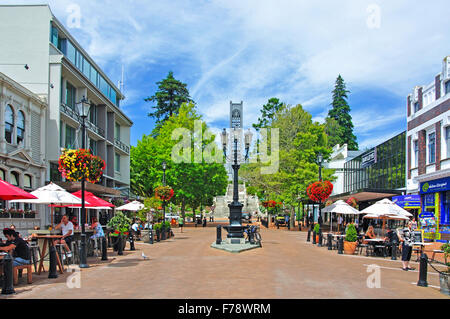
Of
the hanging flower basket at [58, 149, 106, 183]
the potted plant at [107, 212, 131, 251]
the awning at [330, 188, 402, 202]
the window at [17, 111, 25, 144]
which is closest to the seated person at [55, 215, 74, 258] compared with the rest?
Answer: the hanging flower basket at [58, 149, 106, 183]

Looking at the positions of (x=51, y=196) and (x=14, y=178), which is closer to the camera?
(x=51, y=196)

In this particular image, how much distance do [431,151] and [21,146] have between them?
949 inches

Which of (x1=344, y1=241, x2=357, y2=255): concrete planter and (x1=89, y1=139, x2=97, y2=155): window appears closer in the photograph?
(x1=344, y1=241, x2=357, y2=255): concrete planter

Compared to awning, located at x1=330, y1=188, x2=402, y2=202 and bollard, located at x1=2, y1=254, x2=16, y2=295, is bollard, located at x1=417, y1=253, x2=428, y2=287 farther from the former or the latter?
awning, located at x1=330, y1=188, x2=402, y2=202

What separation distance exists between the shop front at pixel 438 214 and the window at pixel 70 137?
23548 millimetres

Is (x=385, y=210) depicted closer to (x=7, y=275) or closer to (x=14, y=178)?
(x=7, y=275)

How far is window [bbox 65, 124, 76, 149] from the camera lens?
30438 millimetres

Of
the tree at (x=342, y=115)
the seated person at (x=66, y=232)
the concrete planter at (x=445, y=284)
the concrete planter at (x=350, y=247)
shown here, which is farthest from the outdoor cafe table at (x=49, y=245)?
the tree at (x=342, y=115)

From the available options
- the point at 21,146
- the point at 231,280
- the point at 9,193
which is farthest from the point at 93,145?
the point at 231,280

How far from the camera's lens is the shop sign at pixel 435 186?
23.6 meters

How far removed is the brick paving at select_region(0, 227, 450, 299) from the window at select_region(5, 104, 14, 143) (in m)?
10.5

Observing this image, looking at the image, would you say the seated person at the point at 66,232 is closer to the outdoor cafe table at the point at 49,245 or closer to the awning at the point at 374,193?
the outdoor cafe table at the point at 49,245

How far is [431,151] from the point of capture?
87.3 feet
